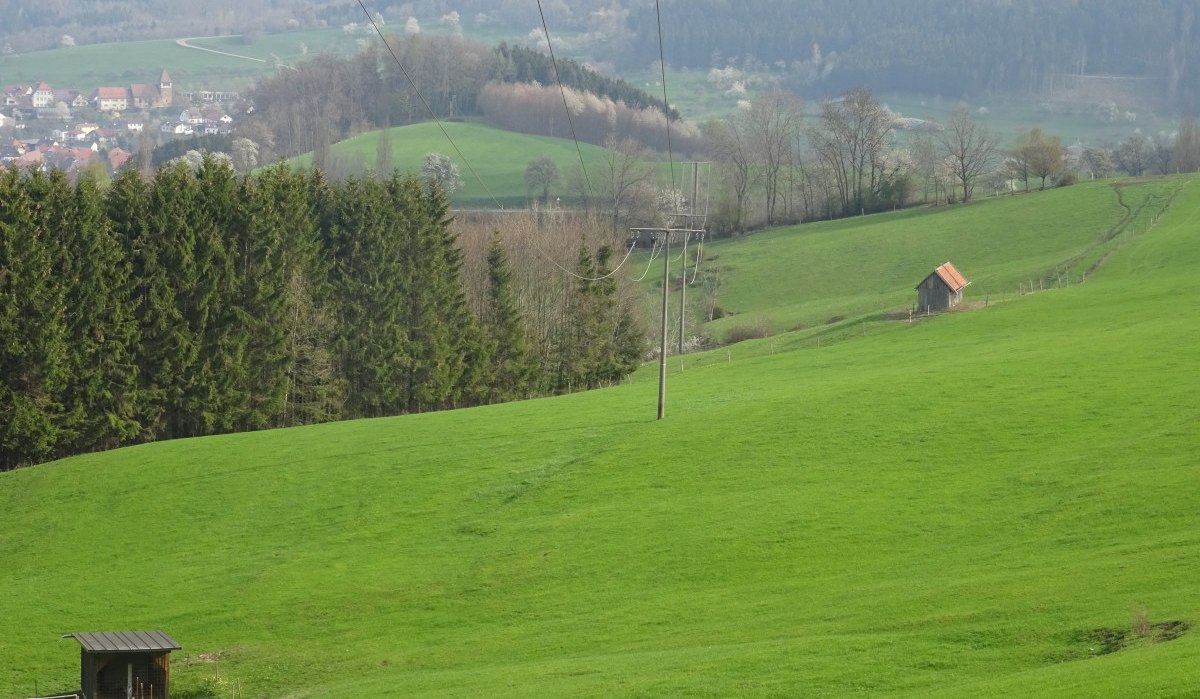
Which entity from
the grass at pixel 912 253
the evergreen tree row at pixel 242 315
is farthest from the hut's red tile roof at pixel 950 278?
the evergreen tree row at pixel 242 315

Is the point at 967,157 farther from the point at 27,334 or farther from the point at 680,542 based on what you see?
the point at 680,542

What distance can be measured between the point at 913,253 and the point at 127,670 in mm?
92947

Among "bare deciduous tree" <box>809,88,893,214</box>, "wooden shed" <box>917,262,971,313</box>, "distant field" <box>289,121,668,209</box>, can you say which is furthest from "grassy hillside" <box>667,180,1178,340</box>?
"distant field" <box>289,121,668,209</box>

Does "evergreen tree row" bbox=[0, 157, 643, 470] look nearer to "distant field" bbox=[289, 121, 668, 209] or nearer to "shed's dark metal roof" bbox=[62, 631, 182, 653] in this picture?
"shed's dark metal roof" bbox=[62, 631, 182, 653]

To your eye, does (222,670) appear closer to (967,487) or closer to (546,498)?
(546,498)

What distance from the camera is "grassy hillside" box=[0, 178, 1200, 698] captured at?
28.9 meters

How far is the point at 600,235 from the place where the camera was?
112000 millimetres

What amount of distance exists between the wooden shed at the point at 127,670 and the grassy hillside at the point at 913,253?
6467 centimetres

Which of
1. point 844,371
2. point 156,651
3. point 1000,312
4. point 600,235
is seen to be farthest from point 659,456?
point 600,235

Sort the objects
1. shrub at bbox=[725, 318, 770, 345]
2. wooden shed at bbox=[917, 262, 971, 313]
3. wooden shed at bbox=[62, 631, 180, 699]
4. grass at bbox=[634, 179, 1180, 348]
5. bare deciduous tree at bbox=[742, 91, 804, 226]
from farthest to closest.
Answer: bare deciduous tree at bbox=[742, 91, 804, 226], grass at bbox=[634, 179, 1180, 348], shrub at bbox=[725, 318, 770, 345], wooden shed at bbox=[917, 262, 971, 313], wooden shed at bbox=[62, 631, 180, 699]

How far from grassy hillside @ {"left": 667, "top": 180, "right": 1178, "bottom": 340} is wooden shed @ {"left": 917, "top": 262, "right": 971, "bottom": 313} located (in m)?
10.7

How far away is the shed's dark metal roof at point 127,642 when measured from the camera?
32.1 meters

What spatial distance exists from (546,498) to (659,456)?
4.91 m

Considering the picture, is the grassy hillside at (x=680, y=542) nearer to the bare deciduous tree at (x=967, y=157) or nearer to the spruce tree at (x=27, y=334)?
the spruce tree at (x=27, y=334)
